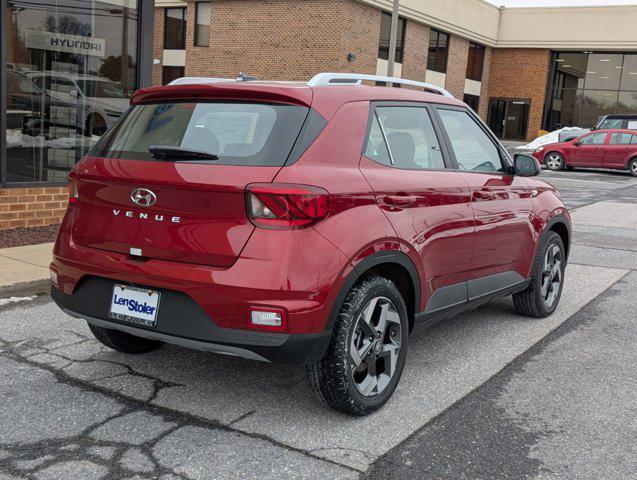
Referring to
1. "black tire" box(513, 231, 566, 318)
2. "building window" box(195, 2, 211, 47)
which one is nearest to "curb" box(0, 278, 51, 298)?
"black tire" box(513, 231, 566, 318)

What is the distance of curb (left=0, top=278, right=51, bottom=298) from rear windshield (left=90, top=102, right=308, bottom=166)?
2.65 meters

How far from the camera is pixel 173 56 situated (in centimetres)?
3444

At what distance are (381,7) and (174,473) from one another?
29.2 metres

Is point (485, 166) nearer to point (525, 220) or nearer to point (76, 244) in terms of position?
point (525, 220)

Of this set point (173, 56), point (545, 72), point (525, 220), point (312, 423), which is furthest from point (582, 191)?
point (545, 72)

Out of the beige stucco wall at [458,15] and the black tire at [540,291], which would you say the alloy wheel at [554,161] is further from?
the black tire at [540,291]

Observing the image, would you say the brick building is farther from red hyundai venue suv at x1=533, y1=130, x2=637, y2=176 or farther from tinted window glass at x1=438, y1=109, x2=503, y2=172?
red hyundai venue suv at x1=533, y1=130, x2=637, y2=176

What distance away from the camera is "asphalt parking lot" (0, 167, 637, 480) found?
3.36 meters

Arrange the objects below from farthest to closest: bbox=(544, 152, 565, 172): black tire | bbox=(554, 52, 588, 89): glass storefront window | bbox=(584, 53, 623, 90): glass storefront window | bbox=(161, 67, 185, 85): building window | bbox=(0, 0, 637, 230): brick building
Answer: bbox=(554, 52, 588, 89): glass storefront window, bbox=(584, 53, 623, 90): glass storefront window, bbox=(161, 67, 185, 85): building window, bbox=(544, 152, 565, 172): black tire, bbox=(0, 0, 637, 230): brick building

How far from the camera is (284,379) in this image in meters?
4.41

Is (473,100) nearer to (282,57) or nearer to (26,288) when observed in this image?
(282,57)

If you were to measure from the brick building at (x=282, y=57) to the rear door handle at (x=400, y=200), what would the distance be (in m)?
6.11

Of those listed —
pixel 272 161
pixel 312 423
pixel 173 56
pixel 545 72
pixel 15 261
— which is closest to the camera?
pixel 272 161

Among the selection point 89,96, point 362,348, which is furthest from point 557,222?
point 89,96
